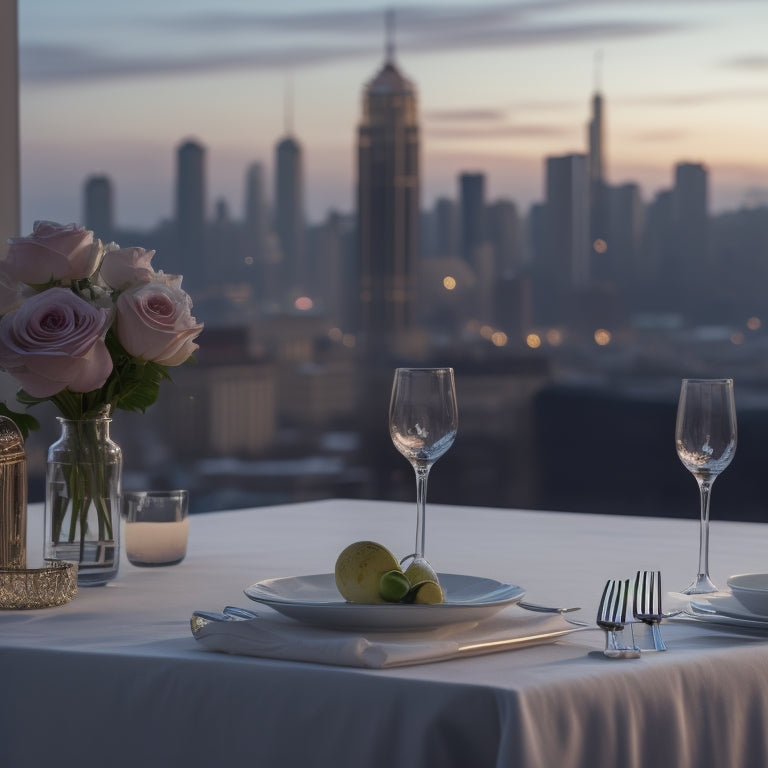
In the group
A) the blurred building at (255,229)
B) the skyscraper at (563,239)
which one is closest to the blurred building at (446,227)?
the skyscraper at (563,239)

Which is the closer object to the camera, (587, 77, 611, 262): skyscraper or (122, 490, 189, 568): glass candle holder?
(122, 490, 189, 568): glass candle holder

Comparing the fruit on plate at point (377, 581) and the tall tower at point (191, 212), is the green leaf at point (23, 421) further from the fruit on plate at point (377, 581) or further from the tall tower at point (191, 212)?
the tall tower at point (191, 212)

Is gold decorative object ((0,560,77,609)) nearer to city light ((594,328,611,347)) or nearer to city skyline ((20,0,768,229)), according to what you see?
city skyline ((20,0,768,229))

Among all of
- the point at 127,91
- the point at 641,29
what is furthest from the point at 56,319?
the point at 641,29

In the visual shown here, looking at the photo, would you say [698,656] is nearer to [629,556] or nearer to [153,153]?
[629,556]

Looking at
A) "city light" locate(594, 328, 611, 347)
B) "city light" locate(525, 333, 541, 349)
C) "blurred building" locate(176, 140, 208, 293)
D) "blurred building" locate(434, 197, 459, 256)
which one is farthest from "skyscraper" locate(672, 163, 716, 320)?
"blurred building" locate(176, 140, 208, 293)

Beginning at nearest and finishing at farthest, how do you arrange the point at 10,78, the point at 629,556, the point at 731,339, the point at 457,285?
1. the point at 629,556
2. the point at 10,78
3. the point at 731,339
4. the point at 457,285

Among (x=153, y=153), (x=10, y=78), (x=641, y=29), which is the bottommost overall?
(x=10, y=78)
